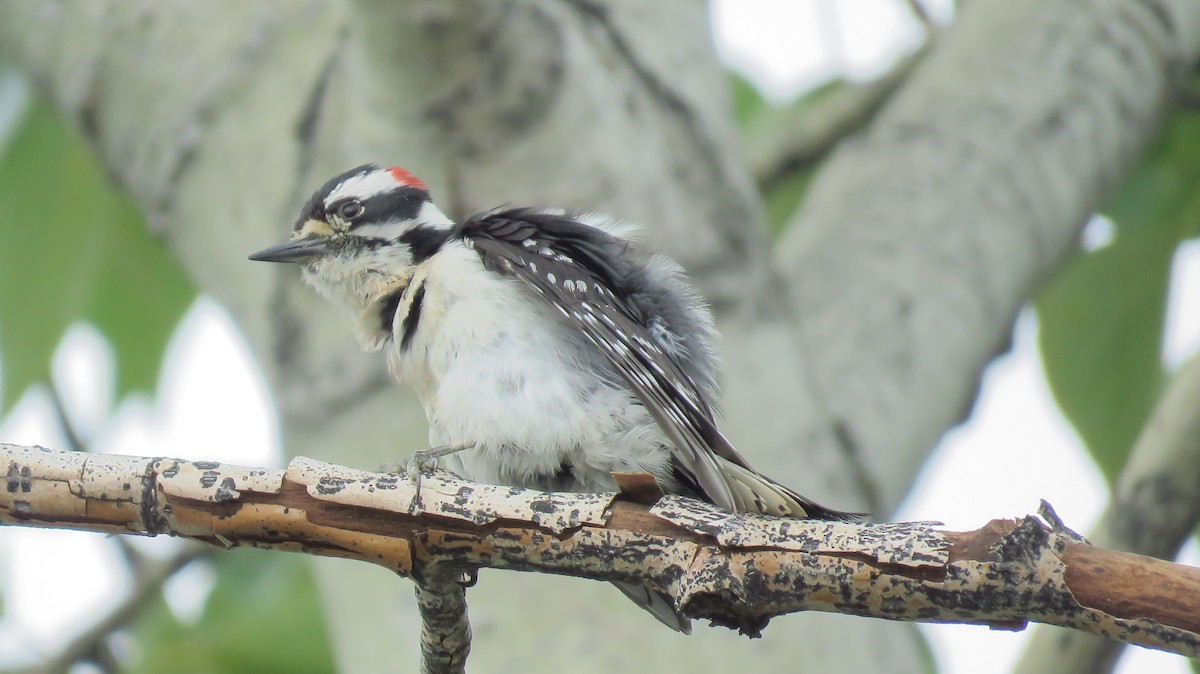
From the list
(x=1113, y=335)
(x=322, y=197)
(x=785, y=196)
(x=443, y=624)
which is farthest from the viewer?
(x=785, y=196)

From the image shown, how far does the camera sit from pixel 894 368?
3957 millimetres

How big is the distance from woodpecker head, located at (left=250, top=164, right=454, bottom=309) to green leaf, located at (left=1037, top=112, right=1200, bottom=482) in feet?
6.86

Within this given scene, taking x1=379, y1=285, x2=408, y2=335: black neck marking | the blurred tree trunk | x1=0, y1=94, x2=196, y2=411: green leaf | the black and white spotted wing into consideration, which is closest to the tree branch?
the blurred tree trunk

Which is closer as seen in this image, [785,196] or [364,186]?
[364,186]

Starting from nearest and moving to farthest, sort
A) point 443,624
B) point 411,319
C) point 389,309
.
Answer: point 443,624 → point 411,319 → point 389,309

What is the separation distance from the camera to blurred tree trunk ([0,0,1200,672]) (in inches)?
136

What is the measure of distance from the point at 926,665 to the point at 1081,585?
9.30ft

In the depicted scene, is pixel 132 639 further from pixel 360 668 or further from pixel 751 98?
pixel 751 98

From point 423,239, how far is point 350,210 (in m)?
0.20

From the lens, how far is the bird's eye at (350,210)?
3.52 meters

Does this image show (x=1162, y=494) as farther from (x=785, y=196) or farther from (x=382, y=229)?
(x=785, y=196)

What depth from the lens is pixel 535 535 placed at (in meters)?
2.08

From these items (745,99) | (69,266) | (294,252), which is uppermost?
(745,99)

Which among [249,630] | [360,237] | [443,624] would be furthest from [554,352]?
[249,630]
